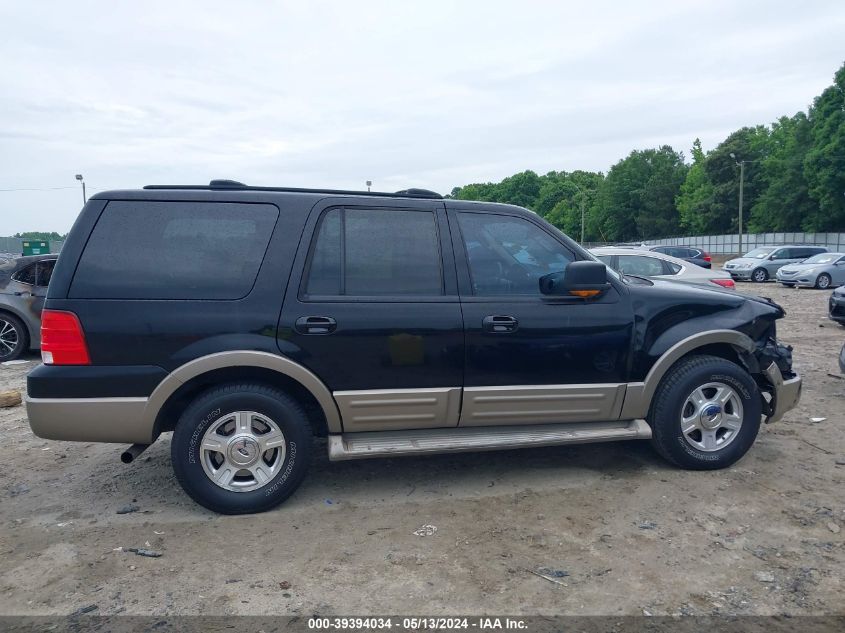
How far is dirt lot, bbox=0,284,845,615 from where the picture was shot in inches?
119

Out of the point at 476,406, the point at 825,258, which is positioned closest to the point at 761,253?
the point at 825,258

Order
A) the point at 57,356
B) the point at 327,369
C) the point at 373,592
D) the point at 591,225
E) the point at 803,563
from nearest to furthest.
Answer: the point at 373,592, the point at 803,563, the point at 57,356, the point at 327,369, the point at 591,225

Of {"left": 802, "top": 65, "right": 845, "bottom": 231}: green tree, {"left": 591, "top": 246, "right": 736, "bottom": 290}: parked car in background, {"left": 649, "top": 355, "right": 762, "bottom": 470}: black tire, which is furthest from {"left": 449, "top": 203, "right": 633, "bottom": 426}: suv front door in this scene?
{"left": 802, "top": 65, "right": 845, "bottom": 231}: green tree

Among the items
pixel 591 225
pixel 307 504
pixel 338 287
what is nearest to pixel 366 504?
pixel 307 504

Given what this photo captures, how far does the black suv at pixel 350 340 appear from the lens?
3.73 metres

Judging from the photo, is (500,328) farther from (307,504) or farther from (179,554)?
(179,554)

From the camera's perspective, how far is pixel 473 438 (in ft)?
13.5

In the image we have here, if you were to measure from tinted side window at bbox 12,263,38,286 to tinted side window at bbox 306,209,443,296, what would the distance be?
23.4 feet

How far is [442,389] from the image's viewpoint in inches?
159

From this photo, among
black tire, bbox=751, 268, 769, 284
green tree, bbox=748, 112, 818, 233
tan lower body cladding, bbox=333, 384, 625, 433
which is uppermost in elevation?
green tree, bbox=748, 112, 818, 233

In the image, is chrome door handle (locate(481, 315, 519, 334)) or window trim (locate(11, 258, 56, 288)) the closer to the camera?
chrome door handle (locate(481, 315, 519, 334))

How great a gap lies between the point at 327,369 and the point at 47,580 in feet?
5.87

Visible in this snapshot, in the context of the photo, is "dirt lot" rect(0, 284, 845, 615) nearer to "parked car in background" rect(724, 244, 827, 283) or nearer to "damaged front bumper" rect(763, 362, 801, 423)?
"damaged front bumper" rect(763, 362, 801, 423)

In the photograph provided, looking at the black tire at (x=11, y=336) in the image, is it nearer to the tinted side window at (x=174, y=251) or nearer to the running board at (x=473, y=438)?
the tinted side window at (x=174, y=251)
